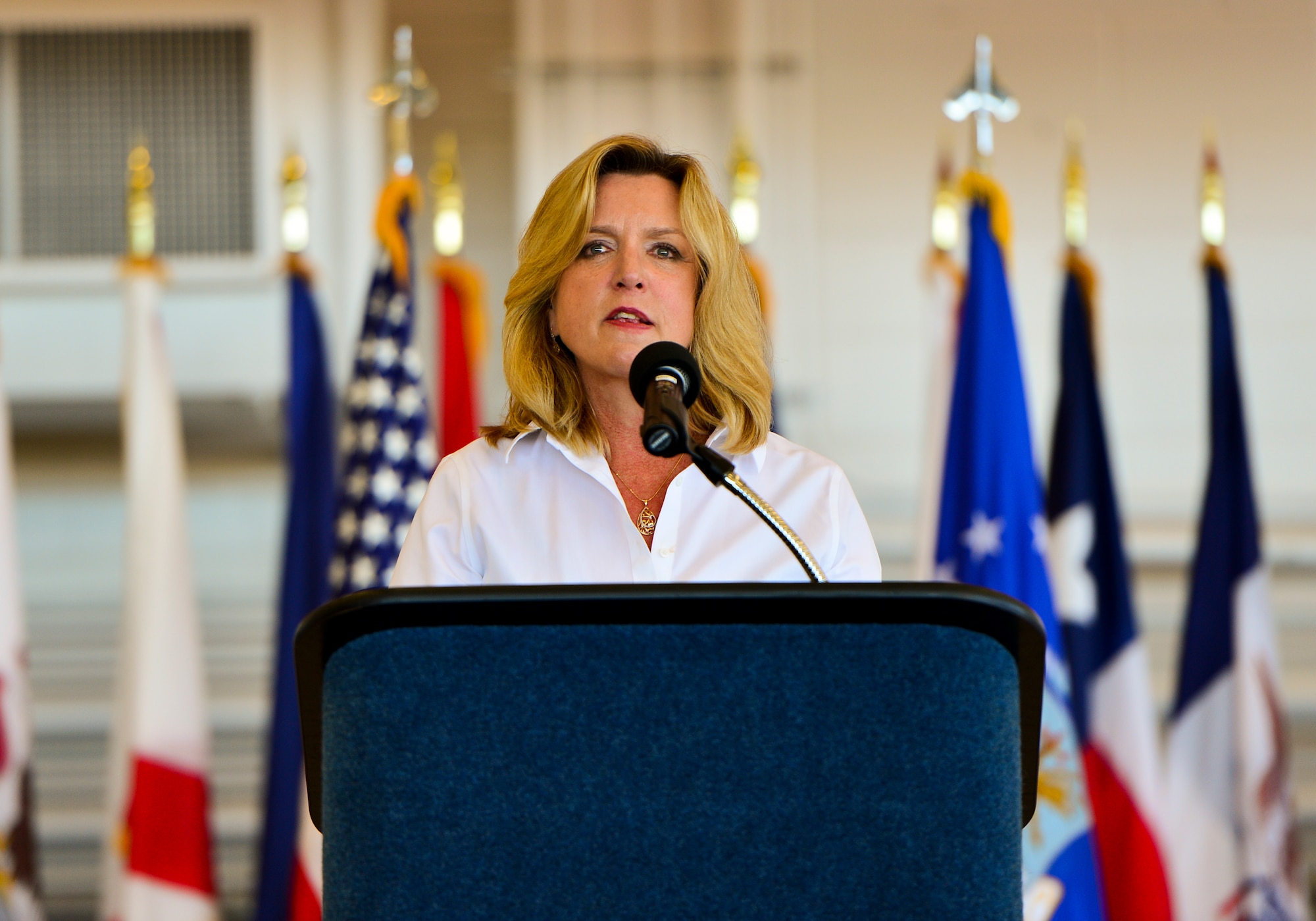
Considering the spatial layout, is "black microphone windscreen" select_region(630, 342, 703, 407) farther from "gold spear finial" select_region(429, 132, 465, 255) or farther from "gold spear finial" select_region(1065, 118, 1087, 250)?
"gold spear finial" select_region(1065, 118, 1087, 250)

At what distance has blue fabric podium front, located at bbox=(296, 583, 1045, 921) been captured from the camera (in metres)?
0.83

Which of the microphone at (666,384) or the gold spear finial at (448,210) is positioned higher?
the gold spear finial at (448,210)

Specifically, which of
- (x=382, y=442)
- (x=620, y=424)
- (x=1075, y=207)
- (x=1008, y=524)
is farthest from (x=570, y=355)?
(x=1075, y=207)

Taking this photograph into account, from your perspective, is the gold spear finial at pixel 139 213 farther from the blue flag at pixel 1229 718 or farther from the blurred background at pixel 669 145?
the blue flag at pixel 1229 718

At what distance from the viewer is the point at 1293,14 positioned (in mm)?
3469

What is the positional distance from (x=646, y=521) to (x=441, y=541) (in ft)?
0.80

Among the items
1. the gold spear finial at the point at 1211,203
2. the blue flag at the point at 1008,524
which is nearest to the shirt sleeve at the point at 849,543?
the blue flag at the point at 1008,524

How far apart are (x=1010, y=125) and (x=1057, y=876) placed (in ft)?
6.15

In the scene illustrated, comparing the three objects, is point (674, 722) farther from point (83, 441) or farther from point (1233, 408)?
point (83, 441)

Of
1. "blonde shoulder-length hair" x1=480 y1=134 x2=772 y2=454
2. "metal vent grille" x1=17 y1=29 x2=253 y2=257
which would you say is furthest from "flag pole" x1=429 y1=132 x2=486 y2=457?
"blonde shoulder-length hair" x1=480 y1=134 x2=772 y2=454

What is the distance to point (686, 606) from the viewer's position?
83cm

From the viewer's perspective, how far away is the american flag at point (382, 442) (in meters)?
2.73

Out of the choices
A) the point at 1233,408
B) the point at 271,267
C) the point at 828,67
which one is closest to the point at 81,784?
the point at 271,267

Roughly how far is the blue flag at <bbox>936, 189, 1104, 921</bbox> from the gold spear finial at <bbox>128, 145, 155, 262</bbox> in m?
1.73
